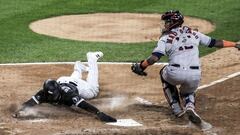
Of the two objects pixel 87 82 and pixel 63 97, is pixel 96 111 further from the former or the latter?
pixel 87 82

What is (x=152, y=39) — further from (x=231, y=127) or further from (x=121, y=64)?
(x=231, y=127)

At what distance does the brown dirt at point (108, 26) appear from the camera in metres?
15.8

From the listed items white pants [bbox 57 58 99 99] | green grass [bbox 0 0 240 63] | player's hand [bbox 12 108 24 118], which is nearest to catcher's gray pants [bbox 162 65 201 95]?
white pants [bbox 57 58 99 99]

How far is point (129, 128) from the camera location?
8.24 meters

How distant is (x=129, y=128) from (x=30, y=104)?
1.65 meters

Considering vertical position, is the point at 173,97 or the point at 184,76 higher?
the point at 184,76

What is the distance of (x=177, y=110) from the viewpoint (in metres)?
8.88

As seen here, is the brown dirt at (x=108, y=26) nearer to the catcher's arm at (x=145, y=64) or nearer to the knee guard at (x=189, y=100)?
the knee guard at (x=189, y=100)

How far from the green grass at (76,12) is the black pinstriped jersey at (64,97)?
4.02 m

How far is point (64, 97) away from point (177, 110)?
1660mm

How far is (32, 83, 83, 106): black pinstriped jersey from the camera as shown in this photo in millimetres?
8844

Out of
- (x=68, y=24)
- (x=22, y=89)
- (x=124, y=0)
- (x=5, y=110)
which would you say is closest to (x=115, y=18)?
(x=68, y=24)

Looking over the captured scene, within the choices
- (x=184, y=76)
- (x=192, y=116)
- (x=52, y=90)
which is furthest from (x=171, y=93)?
(x=52, y=90)

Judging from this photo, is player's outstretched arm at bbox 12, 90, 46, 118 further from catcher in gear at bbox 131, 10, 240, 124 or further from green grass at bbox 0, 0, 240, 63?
green grass at bbox 0, 0, 240, 63
